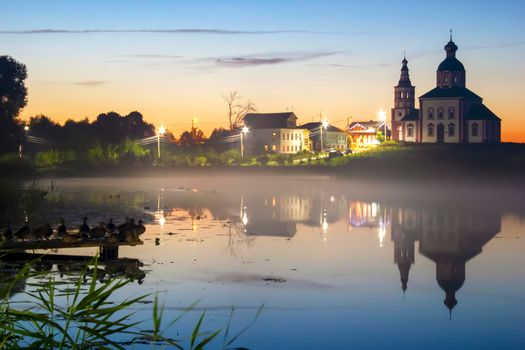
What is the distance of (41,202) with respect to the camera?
41.2 metres

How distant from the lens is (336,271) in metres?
25.6

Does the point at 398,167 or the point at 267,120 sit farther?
the point at 267,120

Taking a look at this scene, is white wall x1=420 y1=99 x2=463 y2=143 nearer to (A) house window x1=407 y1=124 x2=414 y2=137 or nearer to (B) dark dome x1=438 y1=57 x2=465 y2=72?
(A) house window x1=407 y1=124 x2=414 y2=137

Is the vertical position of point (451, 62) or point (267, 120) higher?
point (451, 62)

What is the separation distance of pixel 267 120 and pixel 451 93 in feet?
139

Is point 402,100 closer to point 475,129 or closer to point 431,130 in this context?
point 431,130

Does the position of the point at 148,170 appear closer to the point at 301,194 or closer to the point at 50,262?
the point at 301,194

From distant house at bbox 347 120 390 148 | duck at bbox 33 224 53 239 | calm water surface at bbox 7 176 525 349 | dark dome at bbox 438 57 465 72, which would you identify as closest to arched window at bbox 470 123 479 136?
dark dome at bbox 438 57 465 72

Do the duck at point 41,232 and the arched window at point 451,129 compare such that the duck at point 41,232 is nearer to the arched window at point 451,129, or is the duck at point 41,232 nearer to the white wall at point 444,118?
the white wall at point 444,118

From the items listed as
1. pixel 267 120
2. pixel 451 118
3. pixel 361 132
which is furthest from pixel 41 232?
pixel 361 132

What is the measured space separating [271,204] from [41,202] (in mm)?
22697

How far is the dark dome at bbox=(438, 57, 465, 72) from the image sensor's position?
14275 cm

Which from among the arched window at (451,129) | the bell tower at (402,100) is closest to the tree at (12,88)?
the arched window at (451,129)

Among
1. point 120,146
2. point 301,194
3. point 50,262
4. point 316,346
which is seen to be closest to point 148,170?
point 120,146
